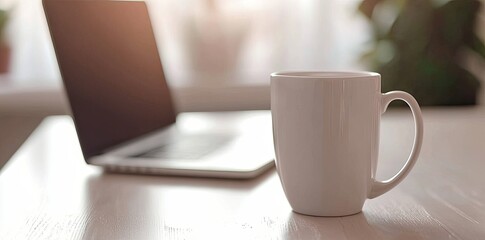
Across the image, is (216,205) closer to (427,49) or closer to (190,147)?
(190,147)

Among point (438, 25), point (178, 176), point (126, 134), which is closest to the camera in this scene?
point (178, 176)

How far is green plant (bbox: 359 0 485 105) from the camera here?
208 cm

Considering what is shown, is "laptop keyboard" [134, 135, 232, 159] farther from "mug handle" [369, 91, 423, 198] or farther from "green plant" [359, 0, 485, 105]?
"green plant" [359, 0, 485, 105]

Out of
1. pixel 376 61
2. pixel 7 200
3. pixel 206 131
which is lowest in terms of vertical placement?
pixel 376 61

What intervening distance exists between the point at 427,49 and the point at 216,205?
5.04ft

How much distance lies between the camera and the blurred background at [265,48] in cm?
208

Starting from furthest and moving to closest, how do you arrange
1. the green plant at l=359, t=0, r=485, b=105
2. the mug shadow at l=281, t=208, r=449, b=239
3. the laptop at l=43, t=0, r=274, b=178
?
the green plant at l=359, t=0, r=485, b=105 < the laptop at l=43, t=0, r=274, b=178 < the mug shadow at l=281, t=208, r=449, b=239

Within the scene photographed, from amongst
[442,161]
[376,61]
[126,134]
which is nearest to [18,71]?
[376,61]

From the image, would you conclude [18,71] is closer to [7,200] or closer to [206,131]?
[206,131]

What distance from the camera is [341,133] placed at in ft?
2.07

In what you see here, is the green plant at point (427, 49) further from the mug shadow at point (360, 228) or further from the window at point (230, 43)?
the mug shadow at point (360, 228)

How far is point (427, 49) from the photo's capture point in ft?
6.88

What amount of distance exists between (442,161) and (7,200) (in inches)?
22.3

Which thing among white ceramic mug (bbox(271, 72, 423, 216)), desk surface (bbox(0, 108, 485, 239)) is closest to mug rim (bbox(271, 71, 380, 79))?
white ceramic mug (bbox(271, 72, 423, 216))
